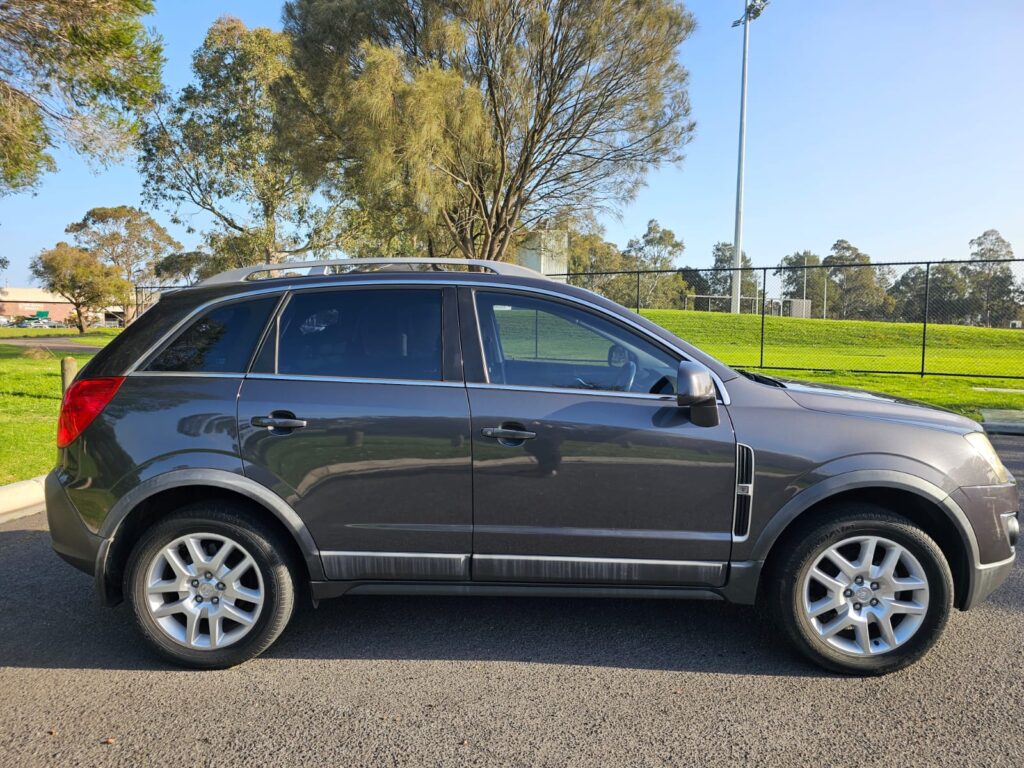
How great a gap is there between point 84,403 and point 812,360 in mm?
20663

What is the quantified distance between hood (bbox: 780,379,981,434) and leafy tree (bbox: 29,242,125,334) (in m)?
68.4

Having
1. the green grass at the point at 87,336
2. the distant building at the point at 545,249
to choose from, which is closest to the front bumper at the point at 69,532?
the green grass at the point at 87,336

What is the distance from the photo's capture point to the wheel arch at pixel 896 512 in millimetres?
3109

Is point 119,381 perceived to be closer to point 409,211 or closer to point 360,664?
point 360,664

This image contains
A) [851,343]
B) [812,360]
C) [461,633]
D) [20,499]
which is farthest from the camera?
[851,343]

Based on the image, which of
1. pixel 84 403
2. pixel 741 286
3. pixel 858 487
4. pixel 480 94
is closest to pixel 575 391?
pixel 858 487

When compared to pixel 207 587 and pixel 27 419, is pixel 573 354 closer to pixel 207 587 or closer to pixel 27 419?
pixel 207 587

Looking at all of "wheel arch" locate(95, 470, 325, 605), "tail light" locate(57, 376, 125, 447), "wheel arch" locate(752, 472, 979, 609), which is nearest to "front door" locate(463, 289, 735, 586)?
"wheel arch" locate(752, 472, 979, 609)

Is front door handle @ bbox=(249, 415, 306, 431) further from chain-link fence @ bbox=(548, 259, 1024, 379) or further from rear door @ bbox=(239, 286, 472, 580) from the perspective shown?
chain-link fence @ bbox=(548, 259, 1024, 379)

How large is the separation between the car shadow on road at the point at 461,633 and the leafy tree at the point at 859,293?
14675mm

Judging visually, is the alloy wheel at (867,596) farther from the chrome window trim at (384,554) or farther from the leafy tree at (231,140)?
the leafy tree at (231,140)

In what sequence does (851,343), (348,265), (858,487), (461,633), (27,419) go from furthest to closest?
(851,343), (27,419), (348,265), (461,633), (858,487)

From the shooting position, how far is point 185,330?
3441 millimetres

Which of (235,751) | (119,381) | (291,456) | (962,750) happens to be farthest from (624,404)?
(119,381)
